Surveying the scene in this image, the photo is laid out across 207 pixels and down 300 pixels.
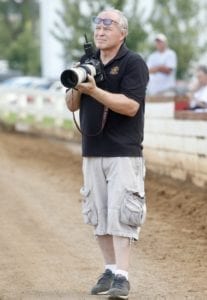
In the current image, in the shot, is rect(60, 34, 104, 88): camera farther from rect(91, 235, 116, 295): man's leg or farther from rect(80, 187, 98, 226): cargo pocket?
rect(91, 235, 116, 295): man's leg

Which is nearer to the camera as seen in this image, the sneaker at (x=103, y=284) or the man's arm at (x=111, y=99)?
the man's arm at (x=111, y=99)

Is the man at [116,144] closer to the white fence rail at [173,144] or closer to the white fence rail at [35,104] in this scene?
the white fence rail at [173,144]

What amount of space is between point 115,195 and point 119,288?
60cm

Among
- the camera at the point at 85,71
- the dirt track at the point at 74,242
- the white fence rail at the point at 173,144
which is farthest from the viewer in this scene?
the white fence rail at the point at 173,144

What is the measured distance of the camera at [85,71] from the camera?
6418 millimetres

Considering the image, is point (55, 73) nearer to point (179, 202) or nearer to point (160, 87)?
point (160, 87)

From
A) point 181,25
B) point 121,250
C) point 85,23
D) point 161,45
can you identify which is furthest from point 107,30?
point 181,25

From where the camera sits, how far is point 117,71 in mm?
6754

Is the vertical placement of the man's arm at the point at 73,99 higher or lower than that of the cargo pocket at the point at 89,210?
higher

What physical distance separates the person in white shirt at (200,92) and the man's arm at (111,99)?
6469 millimetres

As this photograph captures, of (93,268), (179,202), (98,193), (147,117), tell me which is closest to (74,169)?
(147,117)

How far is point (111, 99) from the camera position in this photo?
6.60 m

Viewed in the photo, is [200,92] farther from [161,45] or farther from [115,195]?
[115,195]

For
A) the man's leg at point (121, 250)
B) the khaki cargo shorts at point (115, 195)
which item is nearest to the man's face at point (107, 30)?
the khaki cargo shorts at point (115, 195)
